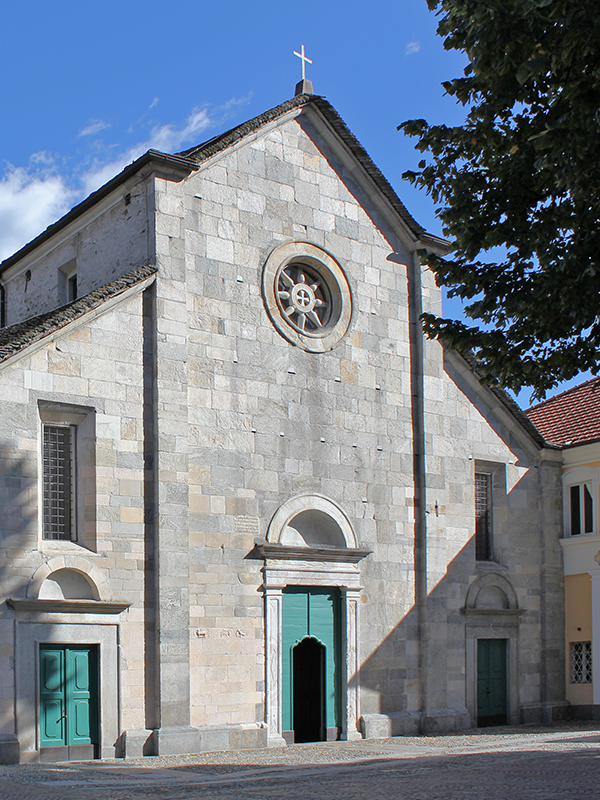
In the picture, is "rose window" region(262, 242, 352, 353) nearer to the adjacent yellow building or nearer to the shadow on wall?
the shadow on wall

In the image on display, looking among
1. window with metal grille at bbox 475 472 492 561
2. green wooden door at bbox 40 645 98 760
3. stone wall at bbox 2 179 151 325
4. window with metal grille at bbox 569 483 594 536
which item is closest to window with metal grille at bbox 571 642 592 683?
window with metal grille at bbox 569 483 594 536

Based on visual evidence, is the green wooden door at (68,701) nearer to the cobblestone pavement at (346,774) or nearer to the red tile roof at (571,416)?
the cobblestone pavement at (346,774)

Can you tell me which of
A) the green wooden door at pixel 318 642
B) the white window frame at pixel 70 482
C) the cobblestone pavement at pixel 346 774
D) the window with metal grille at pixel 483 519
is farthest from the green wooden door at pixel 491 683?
the white window frame at pixel 70 482

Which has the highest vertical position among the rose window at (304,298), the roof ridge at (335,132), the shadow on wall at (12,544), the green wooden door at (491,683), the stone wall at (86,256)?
the roof ridge at (335,132)

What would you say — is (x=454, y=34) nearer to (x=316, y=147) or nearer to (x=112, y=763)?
(x=316, y=147)

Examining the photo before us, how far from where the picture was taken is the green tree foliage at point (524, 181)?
991 centimetres

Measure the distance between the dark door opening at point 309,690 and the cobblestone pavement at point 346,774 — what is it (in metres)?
0.66

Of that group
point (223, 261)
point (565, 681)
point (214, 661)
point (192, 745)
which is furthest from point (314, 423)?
point (565, 681)

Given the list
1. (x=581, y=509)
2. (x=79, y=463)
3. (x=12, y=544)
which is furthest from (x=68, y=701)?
(x=581, y=509)

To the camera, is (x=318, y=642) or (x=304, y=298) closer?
(x=318, y=642)

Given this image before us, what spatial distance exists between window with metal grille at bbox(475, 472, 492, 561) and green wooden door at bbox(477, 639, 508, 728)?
6.02 ft

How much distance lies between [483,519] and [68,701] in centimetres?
1002

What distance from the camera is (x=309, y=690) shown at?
737 inches

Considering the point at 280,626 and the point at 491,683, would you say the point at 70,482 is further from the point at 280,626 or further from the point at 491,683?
the point at 491,683
